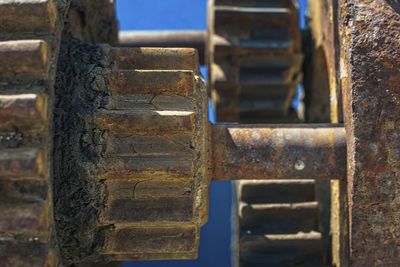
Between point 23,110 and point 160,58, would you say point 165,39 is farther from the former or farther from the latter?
point 23,110

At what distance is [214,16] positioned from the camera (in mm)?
2164

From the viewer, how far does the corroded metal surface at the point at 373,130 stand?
99 centimetres

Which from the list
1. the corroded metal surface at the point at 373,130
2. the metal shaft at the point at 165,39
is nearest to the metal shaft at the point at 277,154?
the corroded metal surface at the point at 373,130

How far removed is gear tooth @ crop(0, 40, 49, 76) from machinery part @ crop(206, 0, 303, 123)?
1.37 m

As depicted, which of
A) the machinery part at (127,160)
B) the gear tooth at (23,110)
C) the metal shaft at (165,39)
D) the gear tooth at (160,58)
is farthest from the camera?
the metal shaft at (165,39)

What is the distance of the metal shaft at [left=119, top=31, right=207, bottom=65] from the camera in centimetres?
243

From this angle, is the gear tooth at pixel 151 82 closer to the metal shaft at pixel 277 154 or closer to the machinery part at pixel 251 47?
the metal shaft at pixel 277 154

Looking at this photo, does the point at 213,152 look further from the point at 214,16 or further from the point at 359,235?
the point at 214,16

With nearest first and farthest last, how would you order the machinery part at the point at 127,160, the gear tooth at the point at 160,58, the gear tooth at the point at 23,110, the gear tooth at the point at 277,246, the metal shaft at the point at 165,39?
the gear tooth at the point at 23,110 → the machinery part at the point at 127,160 → the gear tooth at the point at 160,58 → the gear tooth at the point at 277,246 → the metal shaft at the point at 165,39

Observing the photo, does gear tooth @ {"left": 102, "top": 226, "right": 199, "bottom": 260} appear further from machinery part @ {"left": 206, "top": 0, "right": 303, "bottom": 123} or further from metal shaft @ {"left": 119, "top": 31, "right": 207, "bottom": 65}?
metal shaft @ {"left": 119, "top": 31, "right": 207, "bottom": 65}

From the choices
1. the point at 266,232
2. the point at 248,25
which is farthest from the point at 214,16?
the point at 266,232

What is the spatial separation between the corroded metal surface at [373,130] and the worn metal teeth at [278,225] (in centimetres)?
61

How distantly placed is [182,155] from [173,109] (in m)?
0.12

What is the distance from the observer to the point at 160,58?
1.10m
